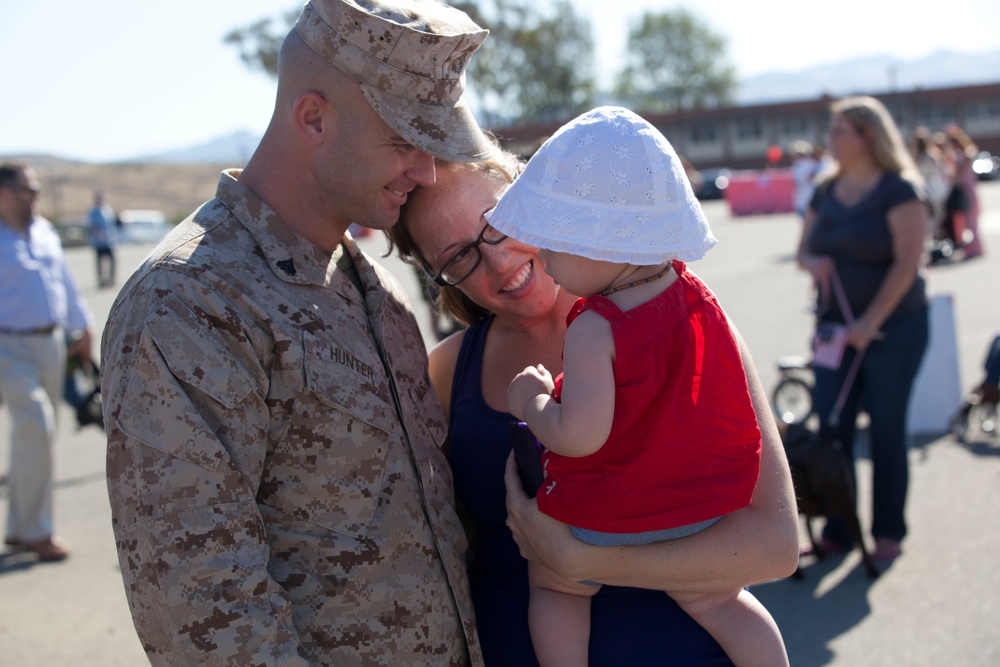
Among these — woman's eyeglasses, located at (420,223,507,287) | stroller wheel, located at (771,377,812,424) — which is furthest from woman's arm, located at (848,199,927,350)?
woman's eyeglasses, located at (420,223,507,287)

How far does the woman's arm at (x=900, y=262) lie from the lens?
5.18 m

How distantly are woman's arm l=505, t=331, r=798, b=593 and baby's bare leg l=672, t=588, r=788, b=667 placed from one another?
56 millimetres

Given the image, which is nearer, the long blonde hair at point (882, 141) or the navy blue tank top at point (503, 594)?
the navy blue tank top at point (503, 594)

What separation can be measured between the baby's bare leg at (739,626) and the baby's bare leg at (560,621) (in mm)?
197

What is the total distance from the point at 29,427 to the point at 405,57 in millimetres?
5272

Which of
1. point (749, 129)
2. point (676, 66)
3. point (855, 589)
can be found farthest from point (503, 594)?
point (676, 66)

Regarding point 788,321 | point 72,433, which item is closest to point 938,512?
point 788,321

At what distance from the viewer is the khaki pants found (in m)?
6.21

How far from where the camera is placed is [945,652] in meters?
4.21

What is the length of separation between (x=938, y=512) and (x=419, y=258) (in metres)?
4.38

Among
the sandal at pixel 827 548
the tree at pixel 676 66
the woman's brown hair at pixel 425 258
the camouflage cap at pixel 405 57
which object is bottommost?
the tree at pixel 676 66

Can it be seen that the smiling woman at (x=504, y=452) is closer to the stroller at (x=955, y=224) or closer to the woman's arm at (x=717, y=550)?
the woman's arm at (x=717, y=550)

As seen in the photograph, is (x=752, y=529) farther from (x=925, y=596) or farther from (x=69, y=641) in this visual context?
(x=69, y=641)

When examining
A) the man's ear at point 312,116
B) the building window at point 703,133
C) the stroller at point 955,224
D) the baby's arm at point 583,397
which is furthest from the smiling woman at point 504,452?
the building window at point 703,133
